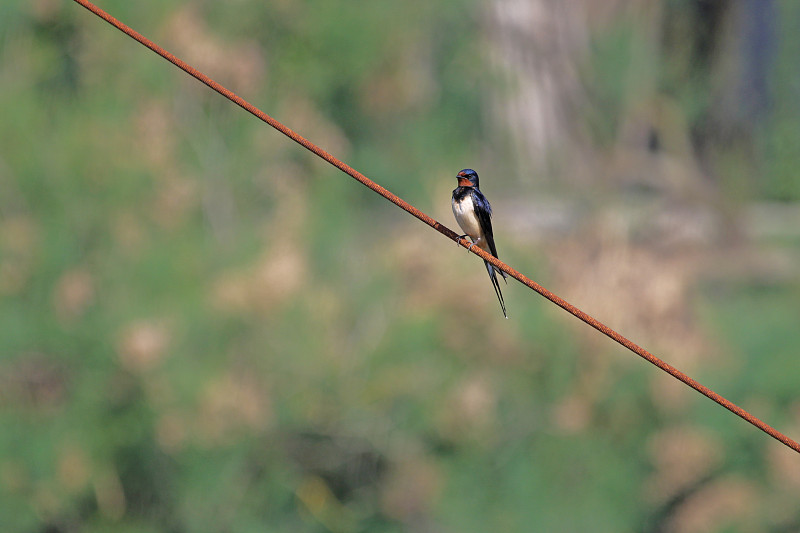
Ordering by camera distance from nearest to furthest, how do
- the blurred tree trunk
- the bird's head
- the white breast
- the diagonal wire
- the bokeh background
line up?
the diagonal wire → the white breast → the bird's head → the bokeh background → the blurred tree trunk

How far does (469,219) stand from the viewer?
16.1ft

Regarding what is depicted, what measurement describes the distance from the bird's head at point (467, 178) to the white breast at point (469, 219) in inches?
3.8

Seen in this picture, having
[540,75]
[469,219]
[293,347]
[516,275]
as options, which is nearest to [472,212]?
[469,219]

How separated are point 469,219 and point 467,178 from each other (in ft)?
0.90

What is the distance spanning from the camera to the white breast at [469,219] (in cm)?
492

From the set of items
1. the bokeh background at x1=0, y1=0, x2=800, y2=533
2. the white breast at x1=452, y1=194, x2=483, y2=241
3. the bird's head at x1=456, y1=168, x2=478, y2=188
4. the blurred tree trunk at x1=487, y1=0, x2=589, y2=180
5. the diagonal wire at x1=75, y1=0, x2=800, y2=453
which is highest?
the blurred tree trunk at x1=487, y1=0, x2=589, y2=180

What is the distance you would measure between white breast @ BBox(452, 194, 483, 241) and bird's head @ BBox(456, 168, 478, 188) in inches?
3.8

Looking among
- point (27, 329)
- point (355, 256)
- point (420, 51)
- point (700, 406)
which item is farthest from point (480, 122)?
point (27, 329)

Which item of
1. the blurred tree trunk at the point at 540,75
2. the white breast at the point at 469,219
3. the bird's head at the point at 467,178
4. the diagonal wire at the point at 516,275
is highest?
the blurred tree trunk at the point at 540,75

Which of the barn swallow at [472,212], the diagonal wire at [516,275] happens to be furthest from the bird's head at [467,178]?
the diagonal wire at [516,275]

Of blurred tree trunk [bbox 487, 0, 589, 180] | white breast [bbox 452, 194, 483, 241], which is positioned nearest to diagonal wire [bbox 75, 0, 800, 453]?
white breast [bbox 452, 194, 483, 241]

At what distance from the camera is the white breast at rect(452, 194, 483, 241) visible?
4.92 metres

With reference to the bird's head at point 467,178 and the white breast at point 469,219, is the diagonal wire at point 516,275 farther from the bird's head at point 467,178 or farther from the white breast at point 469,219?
the bird's head at point 467,178

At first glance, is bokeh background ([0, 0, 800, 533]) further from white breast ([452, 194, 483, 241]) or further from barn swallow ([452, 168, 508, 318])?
white breast ([452, 194, 483, 241])
